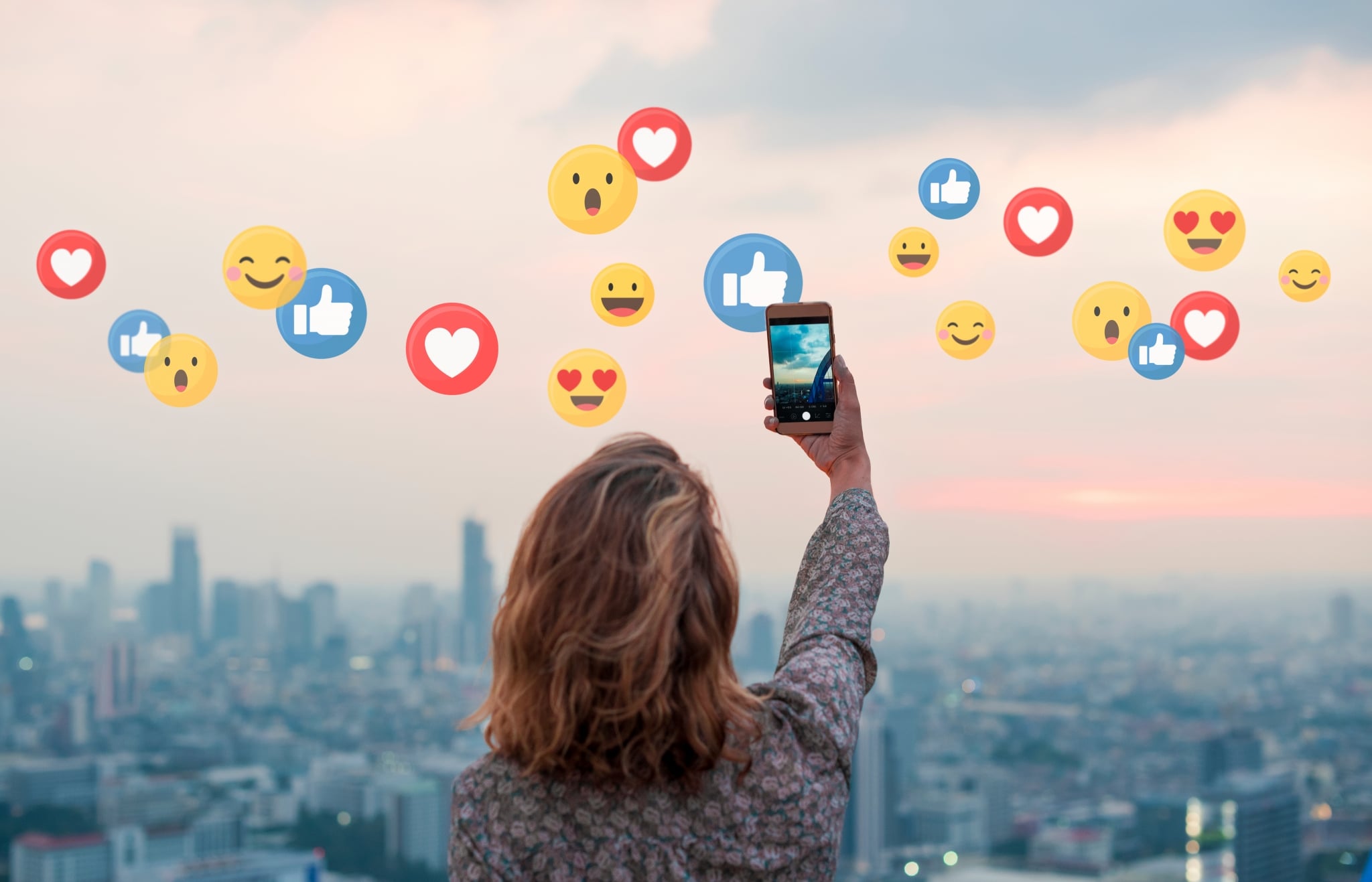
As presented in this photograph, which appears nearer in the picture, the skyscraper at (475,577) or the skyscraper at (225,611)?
the skyscraper at (475,577)

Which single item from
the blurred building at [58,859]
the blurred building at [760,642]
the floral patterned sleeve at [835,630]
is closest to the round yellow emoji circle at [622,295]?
the floral patterned sleeve at [835,630]

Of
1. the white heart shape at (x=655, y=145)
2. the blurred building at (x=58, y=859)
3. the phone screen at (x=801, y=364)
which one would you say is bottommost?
the blurred building at (x=58, y=859)

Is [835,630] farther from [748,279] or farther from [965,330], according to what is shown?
[965,330]

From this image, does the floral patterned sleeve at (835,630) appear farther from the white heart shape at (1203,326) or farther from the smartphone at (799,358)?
the white heart shape at (1203,326)

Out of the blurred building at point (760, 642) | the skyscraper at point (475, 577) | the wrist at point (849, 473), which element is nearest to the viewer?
the wrist at point (849, 473)

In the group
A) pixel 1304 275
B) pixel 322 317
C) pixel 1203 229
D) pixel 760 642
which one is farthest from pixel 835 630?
pixel 760 642

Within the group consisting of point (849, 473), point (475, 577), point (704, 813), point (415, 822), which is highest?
point (849, 473)
